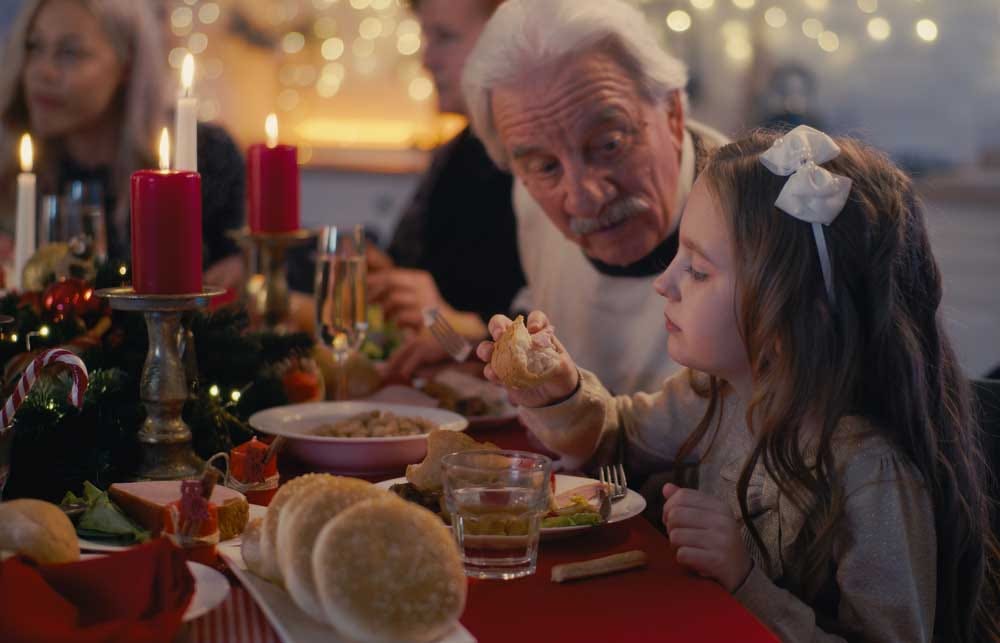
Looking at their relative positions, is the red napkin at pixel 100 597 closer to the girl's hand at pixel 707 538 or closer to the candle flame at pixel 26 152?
the girl's hand at pixel 707 538

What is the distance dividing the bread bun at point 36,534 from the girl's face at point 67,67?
2.81 m

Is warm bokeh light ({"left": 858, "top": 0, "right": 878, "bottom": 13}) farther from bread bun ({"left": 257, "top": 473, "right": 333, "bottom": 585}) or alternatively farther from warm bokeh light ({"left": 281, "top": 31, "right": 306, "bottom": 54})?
bread bun ({"left": 257, "top": 473, "right": 333, "bottom": 585})

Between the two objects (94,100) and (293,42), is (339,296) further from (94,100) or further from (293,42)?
(293,42)

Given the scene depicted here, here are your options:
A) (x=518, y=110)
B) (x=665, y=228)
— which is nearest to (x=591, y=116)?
(x=518, y=110)

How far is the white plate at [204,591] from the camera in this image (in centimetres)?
88

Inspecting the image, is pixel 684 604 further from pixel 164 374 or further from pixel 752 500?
pixel 164 374

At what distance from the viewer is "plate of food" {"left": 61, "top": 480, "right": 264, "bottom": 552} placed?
1063 millimetres

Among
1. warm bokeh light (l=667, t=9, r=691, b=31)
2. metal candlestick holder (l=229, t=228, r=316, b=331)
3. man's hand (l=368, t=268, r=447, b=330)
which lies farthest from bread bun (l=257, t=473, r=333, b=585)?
warm bokeh light (l=667, t=9, r=691, b=31)

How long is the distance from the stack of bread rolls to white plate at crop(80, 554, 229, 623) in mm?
66

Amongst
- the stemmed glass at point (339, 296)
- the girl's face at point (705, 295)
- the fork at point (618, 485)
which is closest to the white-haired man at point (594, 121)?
the stemmed glass at point (339, 296)

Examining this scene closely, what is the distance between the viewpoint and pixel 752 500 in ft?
4.53

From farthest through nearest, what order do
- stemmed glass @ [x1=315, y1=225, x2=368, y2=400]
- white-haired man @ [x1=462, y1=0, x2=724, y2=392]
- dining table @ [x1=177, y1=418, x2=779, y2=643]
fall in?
white-haired man @ [x1=462, y1=0, x2=724, y2=392], stemmed glass @ [x1=315, y1=225, x2=368, y2=400], dining table @ [x1=177, y1=418, x2=779, y2=643]

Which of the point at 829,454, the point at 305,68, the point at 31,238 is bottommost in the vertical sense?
the point at 829,454

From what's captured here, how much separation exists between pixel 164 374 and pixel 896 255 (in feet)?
2.80
